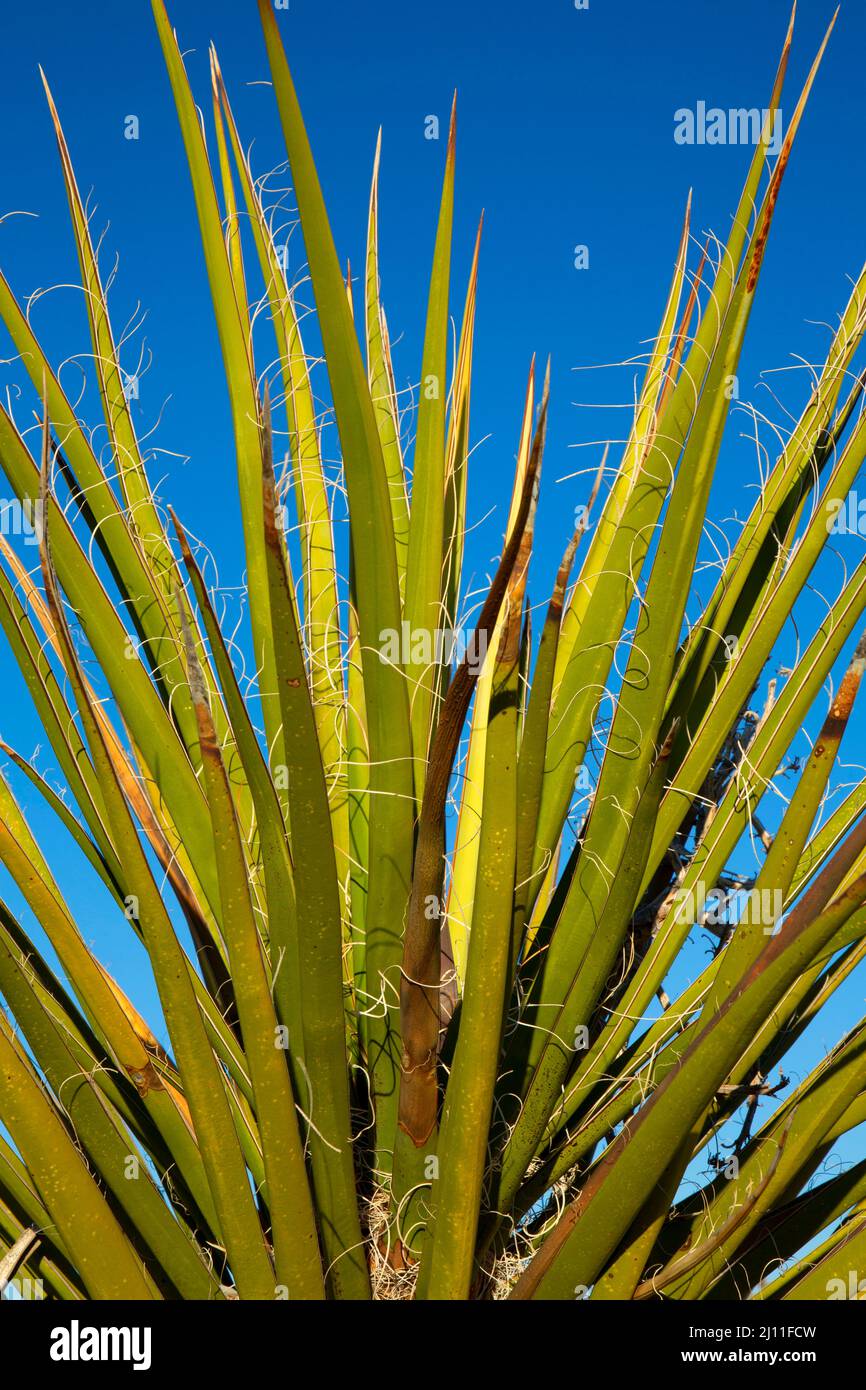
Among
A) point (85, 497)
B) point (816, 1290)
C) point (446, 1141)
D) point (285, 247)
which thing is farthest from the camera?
point (285, 247)

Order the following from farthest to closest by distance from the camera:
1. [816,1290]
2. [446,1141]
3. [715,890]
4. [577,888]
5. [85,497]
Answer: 1. [715,890]
2. [85,497]
3. [577,888]
4. [816,1290]
5. [446,1141]

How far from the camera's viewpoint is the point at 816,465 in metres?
2.34

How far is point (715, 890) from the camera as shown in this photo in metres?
2.23

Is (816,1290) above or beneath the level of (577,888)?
beneath

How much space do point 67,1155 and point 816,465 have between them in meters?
1.81

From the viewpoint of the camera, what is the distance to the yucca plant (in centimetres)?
148

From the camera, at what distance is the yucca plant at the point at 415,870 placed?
1.48m

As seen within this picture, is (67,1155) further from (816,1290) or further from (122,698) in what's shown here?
(816,1290)

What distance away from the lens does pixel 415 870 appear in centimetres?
151

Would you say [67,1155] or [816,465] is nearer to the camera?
[67,1155]
